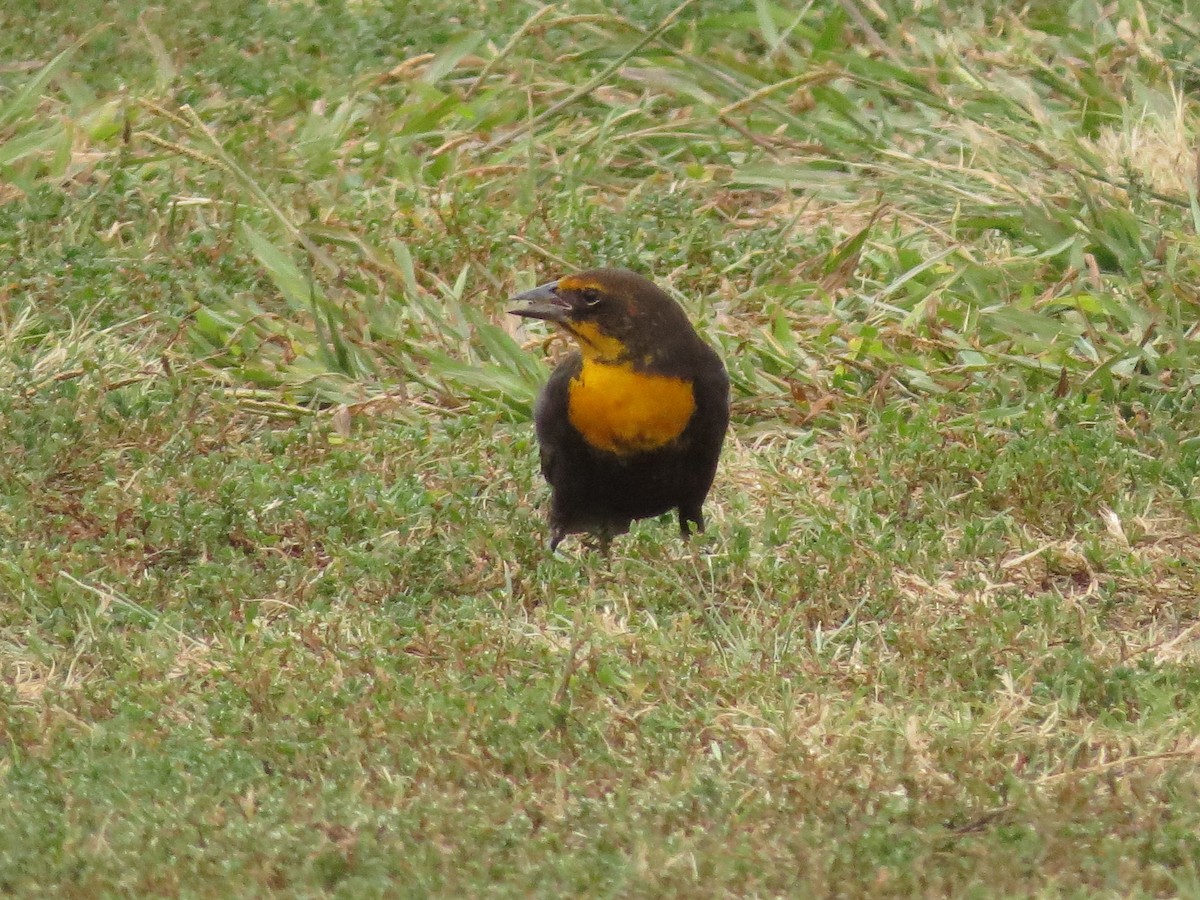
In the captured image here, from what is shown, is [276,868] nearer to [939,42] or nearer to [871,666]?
[871,666]

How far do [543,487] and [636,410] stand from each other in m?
0.95

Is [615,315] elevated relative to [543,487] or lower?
elevated

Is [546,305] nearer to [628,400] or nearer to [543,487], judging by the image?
[628,400]

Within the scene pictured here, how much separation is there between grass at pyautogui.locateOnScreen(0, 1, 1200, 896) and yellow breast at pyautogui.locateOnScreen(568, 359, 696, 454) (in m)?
0.36

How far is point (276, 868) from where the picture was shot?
3982 millimetres

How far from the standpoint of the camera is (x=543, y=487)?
6531mm

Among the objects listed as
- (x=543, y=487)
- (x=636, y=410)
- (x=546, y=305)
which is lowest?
(x=543, y=487)

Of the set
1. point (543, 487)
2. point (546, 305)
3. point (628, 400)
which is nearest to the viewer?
point (628, 400)

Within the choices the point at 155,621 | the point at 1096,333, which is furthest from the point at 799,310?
the point at 155,621

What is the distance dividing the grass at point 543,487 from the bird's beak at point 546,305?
0.66 metres

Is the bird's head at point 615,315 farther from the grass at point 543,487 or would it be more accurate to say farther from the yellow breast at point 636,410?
the grass at point 543,487

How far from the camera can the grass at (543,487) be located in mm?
4246

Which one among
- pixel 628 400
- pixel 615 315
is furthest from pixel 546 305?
pixel 628 400

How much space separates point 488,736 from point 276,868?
2.58 feet
